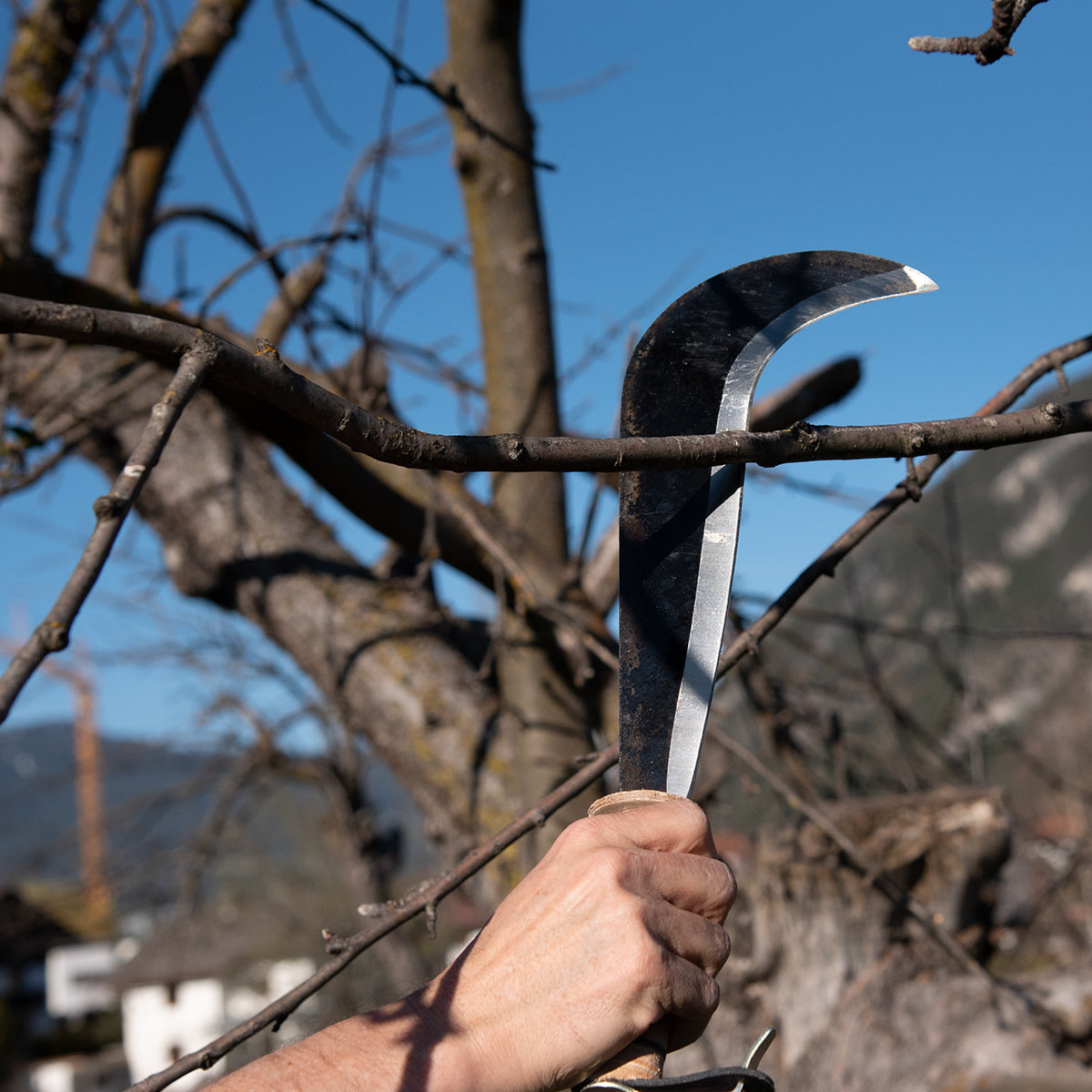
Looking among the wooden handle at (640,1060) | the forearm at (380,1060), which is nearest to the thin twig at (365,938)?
the forearm at (380,1060)

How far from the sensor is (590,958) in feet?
3.13

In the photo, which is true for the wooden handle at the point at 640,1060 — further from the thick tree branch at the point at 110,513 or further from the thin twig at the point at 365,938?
the thick tree branch at the point at 110,513

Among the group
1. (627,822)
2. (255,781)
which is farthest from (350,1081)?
(255,781)

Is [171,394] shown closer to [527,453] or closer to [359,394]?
[527,453]

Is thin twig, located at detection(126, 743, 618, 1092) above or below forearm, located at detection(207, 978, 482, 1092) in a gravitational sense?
above

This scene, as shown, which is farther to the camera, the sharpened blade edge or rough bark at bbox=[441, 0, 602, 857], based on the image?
rough bark at bbox=[441, 0, 602, 857]

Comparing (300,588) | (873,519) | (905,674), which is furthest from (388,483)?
(905,674)

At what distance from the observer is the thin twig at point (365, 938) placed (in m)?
1.01

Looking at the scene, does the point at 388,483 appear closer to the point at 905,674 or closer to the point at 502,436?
the point at 502,436

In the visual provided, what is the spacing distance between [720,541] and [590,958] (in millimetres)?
498

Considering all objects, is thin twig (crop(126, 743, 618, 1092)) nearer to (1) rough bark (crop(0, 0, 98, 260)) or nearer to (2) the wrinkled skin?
(2) the wrinkled skin

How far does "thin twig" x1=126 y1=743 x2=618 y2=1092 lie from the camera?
101 centimetres

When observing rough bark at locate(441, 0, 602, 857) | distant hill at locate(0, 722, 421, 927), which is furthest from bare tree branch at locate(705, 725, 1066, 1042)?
distant hill at locate(0, 722, 421, 927)

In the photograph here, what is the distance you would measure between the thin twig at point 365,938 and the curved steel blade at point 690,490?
0.51ft
